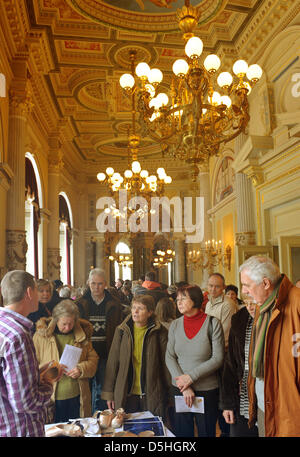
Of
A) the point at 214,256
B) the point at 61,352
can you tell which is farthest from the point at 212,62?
the point at 214,256

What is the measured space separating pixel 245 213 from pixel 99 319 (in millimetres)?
5328

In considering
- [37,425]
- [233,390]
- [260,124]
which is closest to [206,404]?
[233,390]

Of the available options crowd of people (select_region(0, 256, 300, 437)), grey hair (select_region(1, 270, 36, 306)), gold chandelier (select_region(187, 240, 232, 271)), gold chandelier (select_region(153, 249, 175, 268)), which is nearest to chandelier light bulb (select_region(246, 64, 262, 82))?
crowd of people (select_region(0, 256, 300, 437))

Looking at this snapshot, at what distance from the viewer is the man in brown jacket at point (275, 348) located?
2123mm

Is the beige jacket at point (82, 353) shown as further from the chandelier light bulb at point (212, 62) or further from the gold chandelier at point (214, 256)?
the gold chandelier at point (214, 256)

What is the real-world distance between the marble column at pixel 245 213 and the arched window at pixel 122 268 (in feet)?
40.5

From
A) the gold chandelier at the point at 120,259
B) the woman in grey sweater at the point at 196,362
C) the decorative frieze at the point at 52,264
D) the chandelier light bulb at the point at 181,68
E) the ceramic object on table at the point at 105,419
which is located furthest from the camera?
the gold chandelier at the point at 120,259

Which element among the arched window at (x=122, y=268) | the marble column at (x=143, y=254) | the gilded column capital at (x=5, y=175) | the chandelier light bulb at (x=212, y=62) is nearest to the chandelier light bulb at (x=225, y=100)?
the chandelier light bulb at (x=212, y=62)

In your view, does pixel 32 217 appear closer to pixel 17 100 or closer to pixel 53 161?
pixel 53 161

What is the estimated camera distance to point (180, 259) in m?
18.5

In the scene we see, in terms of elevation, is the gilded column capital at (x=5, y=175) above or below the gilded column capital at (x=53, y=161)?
below

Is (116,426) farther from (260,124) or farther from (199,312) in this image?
(260,124)

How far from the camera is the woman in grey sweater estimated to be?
9.77ft

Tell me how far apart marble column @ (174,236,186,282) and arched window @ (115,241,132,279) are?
3.26 meters
